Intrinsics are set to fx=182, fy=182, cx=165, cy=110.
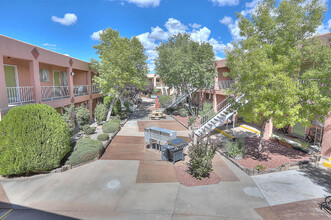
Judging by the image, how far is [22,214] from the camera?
21.0 feet

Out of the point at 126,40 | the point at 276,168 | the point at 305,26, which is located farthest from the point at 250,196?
the point at 126,40

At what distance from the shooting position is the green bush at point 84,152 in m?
10.2

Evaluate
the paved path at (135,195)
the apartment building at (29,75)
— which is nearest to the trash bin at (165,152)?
the paved path at (135,195)

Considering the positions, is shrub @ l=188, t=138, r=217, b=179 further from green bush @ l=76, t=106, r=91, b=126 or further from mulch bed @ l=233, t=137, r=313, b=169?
green bush @ l=76, t=106, r=91, b=126

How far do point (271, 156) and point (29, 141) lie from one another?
530 inches

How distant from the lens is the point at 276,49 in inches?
401

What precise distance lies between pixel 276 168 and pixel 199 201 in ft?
17.4

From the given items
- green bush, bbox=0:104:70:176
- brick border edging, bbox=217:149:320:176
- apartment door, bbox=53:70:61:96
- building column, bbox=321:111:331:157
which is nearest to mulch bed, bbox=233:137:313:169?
brick border edging, bbox=217:149:320:176

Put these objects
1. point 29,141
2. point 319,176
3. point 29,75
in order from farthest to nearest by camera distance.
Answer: point 29,75 → point 319,176 → point 29,141

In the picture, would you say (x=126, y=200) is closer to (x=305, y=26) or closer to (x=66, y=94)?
(x=305, y=26)

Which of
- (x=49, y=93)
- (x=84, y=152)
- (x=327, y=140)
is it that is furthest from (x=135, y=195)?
(x=49, y=93)

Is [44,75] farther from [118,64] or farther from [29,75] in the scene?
[118,64]

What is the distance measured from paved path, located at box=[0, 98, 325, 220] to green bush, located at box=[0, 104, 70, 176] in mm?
737

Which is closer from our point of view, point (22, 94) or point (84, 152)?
point (84, 152)
